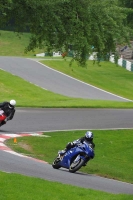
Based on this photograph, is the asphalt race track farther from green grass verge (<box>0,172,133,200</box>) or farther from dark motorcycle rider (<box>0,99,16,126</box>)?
green grass verge (<box>0,172,133,200</box>)

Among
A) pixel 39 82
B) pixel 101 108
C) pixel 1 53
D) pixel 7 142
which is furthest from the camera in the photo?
pixel 1 53

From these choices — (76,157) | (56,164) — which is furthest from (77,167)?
(56,164)

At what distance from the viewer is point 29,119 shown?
26469 mm

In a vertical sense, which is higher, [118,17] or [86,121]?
[118,17]

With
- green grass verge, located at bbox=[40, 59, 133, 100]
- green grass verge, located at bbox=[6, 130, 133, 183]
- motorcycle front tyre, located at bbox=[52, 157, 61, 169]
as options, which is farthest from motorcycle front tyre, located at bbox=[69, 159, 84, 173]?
green grass verge, located at bbox=[40, 59, 133, 100]

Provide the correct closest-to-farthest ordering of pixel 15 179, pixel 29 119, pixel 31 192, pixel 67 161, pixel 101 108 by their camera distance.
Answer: pixel 31 192
pixel 15 179
pixel 67 161
pixel 29 119
pixel 101 108

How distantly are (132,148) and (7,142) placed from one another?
13.2 feet

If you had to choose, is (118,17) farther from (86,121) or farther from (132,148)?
(86,121)

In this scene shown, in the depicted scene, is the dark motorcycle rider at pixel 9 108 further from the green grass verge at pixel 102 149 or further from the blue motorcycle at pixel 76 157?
the blue motorcycle at pixel 76 157

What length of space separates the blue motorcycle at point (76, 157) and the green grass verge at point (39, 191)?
3588 mm

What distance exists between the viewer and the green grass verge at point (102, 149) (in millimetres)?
16609

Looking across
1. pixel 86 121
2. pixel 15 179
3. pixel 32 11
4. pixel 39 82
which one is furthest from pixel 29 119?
pixel 39 82

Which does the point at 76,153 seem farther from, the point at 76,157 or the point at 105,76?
the point at 105,76

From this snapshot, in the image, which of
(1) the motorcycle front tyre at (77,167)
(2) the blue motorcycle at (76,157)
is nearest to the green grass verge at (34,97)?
→ (2) the blue motorcycle at (76,157)
